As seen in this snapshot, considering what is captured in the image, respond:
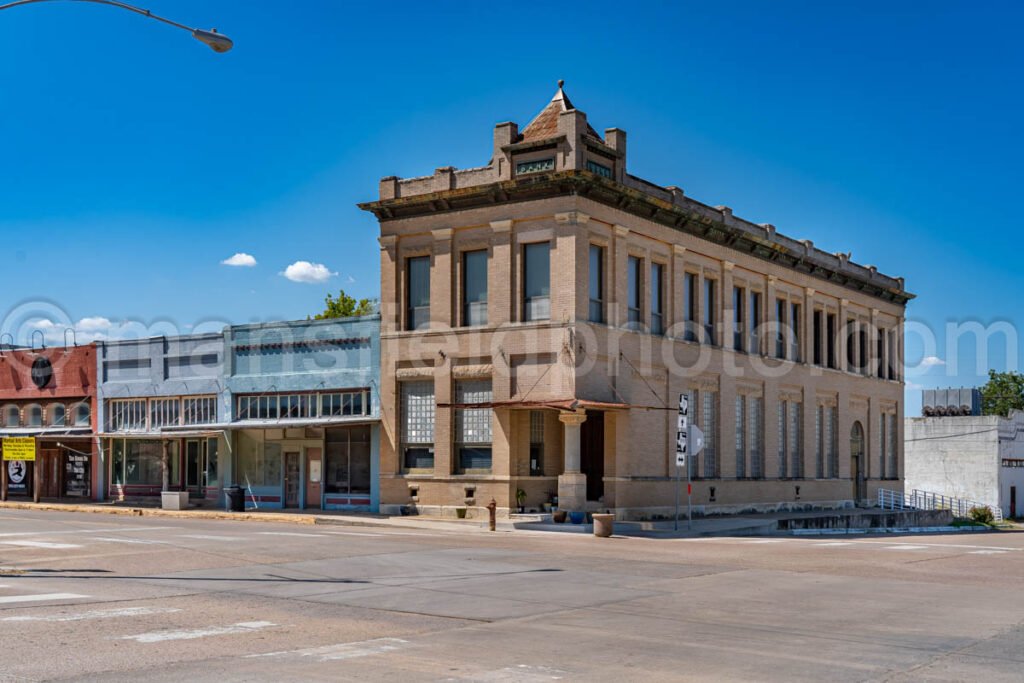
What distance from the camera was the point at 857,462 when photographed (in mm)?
52844

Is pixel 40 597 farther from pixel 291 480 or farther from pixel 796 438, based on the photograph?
pixel 796 438

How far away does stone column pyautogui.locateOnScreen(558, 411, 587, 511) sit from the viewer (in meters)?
32.1

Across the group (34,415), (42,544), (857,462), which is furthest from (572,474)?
(34,415)

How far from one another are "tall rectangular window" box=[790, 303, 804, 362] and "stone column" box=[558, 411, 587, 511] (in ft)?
56.9

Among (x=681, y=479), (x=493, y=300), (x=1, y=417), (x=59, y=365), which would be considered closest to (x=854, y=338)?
(x=681, y=479)

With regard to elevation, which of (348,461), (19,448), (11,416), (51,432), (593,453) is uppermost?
(11,416)

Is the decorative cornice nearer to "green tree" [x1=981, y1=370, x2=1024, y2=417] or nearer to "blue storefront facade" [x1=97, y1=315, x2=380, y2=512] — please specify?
"blue storefront facade" [x1=97, y1=315, x2=380, y2=512]

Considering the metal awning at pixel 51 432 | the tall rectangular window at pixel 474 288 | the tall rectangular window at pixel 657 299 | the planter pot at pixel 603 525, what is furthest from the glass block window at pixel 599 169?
the metal awning at pixel 51 432

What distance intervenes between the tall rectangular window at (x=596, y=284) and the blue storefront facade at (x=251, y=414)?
7.93 meters

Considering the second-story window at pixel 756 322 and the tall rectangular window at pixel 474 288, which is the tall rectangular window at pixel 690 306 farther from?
the tall rectangular window at pixel 474 288

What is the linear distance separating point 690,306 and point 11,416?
30503 mm

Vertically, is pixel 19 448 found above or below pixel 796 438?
below

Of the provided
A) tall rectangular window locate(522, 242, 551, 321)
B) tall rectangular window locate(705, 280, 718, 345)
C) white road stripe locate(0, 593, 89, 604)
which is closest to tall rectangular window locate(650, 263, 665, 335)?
tall rectangular window locate(705, 280, 718, 345)

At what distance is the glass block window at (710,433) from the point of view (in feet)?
132
